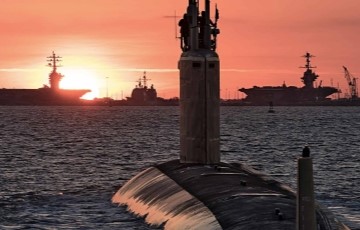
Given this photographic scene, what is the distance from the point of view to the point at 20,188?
38.4 metres

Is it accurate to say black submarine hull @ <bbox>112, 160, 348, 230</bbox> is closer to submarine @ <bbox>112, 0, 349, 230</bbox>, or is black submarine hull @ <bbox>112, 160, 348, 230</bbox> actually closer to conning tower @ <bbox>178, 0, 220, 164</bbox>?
submarine @ <bbox>112, 0, 349, 230</bbox>

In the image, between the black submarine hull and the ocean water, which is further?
the ocean water

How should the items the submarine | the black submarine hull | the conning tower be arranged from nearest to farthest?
the submarine, the black submarine hull, the conning tower

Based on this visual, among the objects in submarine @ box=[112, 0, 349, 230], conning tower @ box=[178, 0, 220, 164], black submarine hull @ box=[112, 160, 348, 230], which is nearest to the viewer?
submarine @ box=[112, 0, 349, 230]

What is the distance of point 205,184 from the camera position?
22422 mm

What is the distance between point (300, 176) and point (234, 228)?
4.65 metres

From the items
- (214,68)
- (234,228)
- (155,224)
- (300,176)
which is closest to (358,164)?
(214,68)

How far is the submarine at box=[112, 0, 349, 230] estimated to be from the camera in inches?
677

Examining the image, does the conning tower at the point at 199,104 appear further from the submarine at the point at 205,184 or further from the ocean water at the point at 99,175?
the ocean water at the point at 99,175

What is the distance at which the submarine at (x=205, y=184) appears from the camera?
17188mm

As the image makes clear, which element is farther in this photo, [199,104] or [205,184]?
[199,104]

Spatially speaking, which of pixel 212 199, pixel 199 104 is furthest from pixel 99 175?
pixel 212 199

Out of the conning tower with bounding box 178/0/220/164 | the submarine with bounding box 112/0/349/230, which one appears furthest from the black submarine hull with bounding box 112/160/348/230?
the conning tower with bounding box 178/0/220/164

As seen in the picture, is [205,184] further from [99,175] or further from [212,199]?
[99,175]
